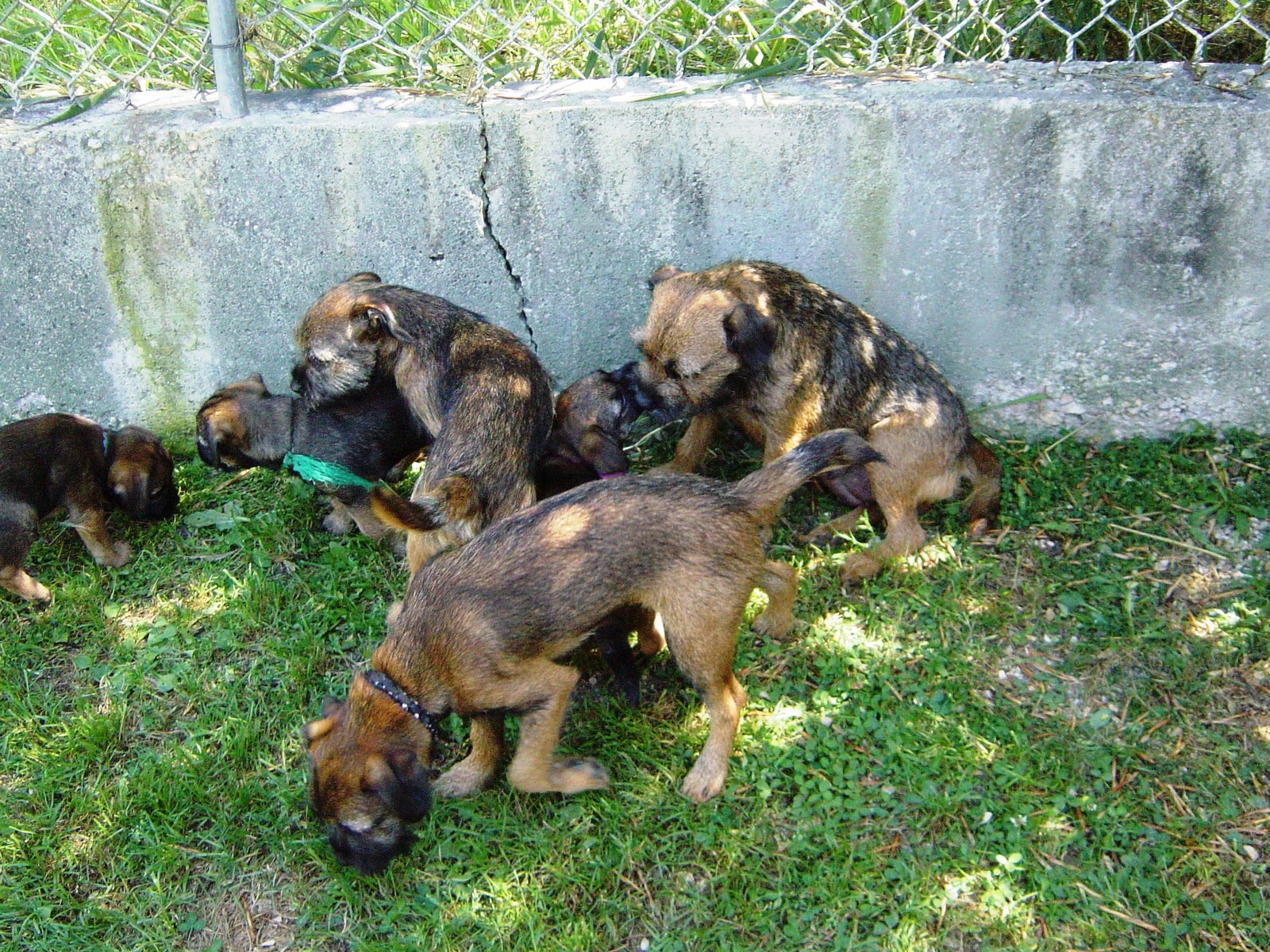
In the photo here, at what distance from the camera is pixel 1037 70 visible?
15.5ft

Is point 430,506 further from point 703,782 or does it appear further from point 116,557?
point 116,557

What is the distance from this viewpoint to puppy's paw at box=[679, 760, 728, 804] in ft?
12.3

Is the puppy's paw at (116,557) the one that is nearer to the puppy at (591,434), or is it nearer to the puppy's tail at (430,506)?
the puppy's tail at (430,506)

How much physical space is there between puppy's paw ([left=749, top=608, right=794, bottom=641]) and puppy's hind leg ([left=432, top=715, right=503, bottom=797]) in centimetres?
116

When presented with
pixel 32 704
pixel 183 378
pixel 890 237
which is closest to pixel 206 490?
pixel 183 378

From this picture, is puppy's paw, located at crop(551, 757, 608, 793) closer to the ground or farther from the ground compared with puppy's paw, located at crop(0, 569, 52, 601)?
closer to the ground

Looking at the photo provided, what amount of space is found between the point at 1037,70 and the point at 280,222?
3.55m

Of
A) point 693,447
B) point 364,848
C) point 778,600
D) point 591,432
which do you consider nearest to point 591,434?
point 591,432

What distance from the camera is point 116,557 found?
16.0 feet

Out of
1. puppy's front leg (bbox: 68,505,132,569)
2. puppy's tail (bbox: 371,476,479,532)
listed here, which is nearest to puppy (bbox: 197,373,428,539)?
puppy's front leg (bbox: 68,505,132,569)

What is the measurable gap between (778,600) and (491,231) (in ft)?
7.24

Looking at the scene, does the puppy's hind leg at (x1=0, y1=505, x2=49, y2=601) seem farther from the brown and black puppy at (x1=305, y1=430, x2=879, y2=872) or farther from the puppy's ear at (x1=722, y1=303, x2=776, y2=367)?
the puppy's ear at (x1=722, y1=303, x2=776, y2=367)

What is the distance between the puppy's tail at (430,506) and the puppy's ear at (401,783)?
2.63ft

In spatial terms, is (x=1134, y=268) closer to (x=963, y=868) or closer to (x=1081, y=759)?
(x=1081, y=759)
